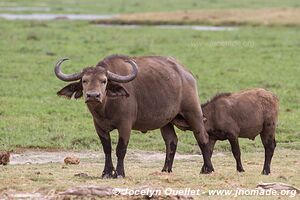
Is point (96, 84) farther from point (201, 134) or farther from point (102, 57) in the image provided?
point (102, 57)

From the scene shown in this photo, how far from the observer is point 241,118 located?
40.7 ft

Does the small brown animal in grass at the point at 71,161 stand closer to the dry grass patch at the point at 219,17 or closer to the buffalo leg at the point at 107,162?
the buffalo leg at the point at 107,162

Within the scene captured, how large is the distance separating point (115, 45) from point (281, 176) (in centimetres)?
1624

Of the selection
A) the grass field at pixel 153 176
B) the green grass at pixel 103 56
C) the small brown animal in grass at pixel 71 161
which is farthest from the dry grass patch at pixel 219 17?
the small brown animal in grass at pixel 71 161

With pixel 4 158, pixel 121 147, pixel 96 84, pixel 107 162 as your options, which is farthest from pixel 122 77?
pixel 4 158

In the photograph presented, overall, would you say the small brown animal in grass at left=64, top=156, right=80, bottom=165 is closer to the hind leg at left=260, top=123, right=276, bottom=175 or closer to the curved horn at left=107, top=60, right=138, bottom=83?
the curved horn at left=107, top=60, right=138, bottom=83

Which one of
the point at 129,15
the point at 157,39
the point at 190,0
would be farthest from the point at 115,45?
the point at 190,0

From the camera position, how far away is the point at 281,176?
11.0 meters

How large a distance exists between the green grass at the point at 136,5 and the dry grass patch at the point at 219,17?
3862 millimetres

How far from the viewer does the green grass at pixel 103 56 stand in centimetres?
1517

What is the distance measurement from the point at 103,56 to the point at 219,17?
12789 millimetres

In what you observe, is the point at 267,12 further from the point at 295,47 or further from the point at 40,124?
the point at 40,124

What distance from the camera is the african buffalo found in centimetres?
1039

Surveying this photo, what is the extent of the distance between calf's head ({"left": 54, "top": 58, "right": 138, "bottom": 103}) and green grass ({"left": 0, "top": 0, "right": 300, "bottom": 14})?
99.3ft
